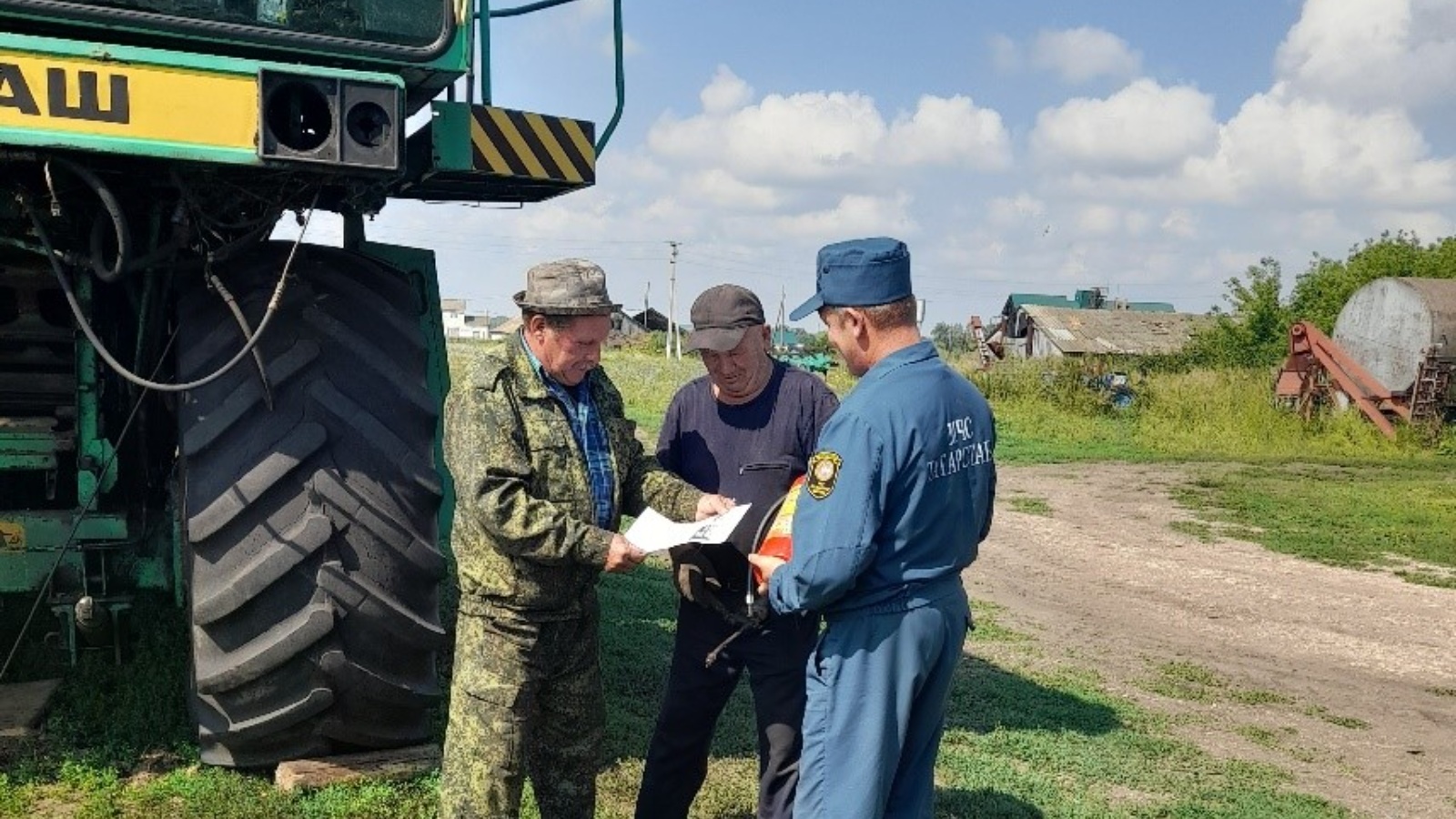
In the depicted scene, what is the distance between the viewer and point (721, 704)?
396cm

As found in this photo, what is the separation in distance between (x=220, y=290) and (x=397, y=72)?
93cm

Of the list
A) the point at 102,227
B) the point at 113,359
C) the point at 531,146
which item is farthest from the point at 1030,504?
the point at 113,359

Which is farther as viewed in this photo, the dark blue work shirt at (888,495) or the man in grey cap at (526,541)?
the man in grey cap at (526,541)

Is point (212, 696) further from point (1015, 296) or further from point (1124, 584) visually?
point (1015, 296)

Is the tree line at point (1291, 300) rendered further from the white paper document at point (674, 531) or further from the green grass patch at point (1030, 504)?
the white paper document at point (674, 531)

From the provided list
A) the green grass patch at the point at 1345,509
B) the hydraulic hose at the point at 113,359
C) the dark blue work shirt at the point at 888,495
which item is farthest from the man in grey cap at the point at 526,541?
the green grass patch at the point at 1345,509

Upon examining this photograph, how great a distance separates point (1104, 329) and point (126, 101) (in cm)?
4784

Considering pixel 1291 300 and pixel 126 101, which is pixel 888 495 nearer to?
pixel 126 101

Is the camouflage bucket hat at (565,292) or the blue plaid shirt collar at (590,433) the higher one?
the camouflage bucket hat at (565,292)

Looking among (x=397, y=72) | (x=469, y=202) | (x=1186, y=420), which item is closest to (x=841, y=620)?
(x=397, y=72)

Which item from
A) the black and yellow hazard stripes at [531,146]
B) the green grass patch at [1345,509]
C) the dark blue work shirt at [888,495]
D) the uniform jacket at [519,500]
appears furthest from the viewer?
the green grass patch at [1345,509]

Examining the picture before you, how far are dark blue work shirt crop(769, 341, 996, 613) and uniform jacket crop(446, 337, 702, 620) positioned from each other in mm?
603

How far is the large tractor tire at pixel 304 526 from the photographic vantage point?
362 centimetres

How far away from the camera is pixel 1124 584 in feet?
31.3
